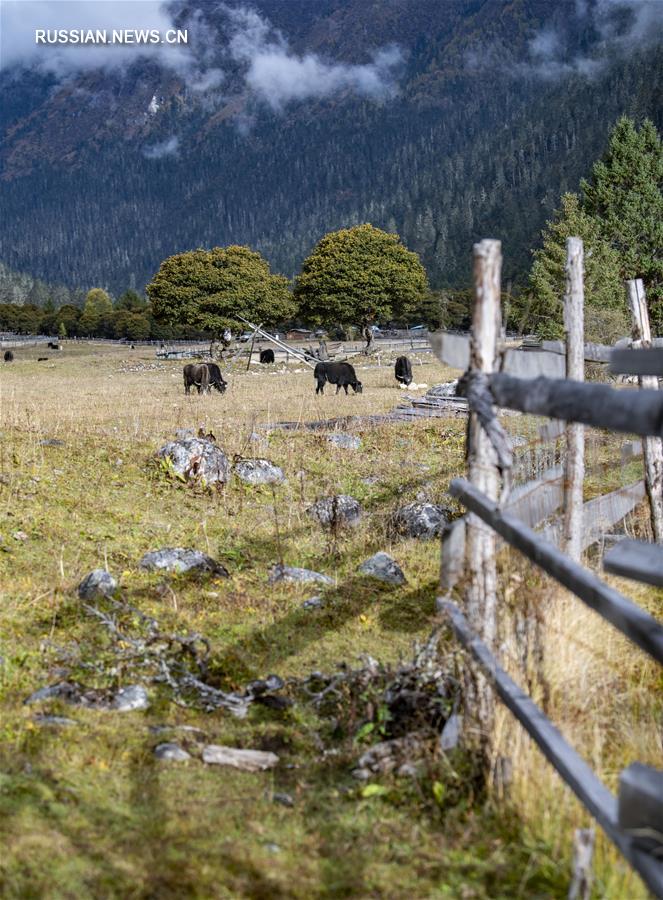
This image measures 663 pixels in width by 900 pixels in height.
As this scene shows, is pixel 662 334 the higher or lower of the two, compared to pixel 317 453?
higher

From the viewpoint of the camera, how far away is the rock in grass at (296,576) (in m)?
8.16

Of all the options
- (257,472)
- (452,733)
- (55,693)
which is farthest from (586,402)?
(257,472)

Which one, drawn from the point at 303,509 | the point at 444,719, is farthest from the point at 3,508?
the point at 444,719

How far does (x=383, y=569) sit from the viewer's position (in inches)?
332

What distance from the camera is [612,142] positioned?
49.3 metres

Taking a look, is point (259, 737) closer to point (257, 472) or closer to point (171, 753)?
point (171, 753)

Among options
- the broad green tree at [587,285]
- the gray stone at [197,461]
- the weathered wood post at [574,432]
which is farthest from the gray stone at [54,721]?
the broad green tree at [587,285]

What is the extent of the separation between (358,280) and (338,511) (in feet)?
192

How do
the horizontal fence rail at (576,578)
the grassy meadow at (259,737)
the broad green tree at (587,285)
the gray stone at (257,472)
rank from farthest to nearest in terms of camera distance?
the broad green tree at (587,285) → the gray stone at (257,472) → the grassy meadow at (259,737) → the horizontal fence rail at (576,578)

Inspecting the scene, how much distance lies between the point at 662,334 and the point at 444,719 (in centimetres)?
3875

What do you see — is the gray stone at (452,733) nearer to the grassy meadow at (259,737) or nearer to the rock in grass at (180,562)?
the grassy meadow at (259,737)

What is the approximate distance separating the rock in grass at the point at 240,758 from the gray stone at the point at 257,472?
302 inches

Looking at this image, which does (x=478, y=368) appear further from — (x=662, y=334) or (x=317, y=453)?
(x=662, y=334)

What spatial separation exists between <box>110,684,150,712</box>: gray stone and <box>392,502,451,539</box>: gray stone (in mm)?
4896
